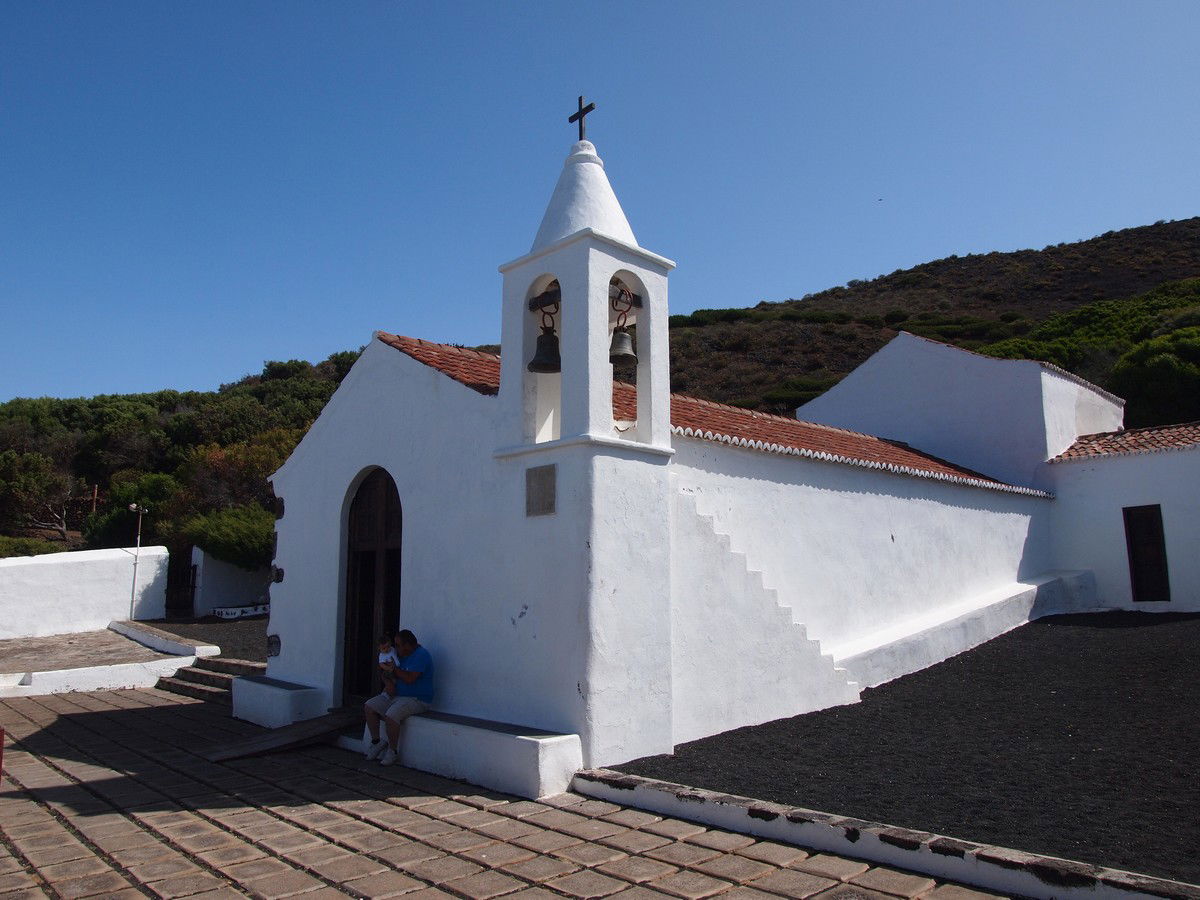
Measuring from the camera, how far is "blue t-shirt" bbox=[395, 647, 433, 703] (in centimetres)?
678

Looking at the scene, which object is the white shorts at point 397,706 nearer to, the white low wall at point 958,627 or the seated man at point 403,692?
the seated man at point 403,692

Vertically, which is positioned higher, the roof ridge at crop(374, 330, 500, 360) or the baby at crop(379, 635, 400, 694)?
the roof ridge at crop(374, 330, 500, 360)

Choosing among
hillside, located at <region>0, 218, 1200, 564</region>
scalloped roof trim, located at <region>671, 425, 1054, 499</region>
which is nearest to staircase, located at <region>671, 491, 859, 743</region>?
scalloped roof trim, located at <region>671, 425, 1054, 499</region>

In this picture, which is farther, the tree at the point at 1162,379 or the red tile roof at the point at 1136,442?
the tree at the point at 1162,379

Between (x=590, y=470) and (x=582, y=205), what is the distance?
8.08 feet

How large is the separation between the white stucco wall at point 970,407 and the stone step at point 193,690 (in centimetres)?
1244

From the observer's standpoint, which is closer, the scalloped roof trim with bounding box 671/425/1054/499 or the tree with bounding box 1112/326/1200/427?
the scalloped roof trim with bounding box 671/425/1054/499

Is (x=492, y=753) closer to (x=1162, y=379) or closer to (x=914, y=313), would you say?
(x=1162, y=379)

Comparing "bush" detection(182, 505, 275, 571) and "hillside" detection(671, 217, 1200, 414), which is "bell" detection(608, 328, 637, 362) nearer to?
"bush" detection(182, 505, 275, 571)

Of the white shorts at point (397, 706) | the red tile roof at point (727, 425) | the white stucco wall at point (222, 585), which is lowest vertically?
the white shorts at point (397, 706)

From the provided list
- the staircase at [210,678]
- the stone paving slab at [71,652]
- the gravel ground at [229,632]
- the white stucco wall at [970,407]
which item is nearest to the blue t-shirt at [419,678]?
the staircase at [210,678]

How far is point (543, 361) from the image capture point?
21.9 ft

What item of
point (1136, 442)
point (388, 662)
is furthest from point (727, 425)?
point (1136, 442)

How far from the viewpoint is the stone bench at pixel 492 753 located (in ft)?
18.1
